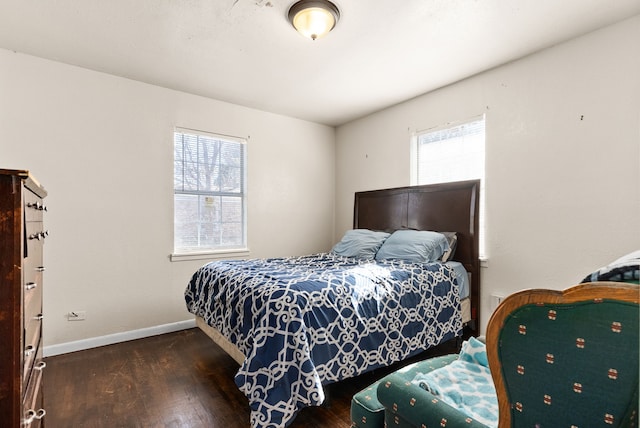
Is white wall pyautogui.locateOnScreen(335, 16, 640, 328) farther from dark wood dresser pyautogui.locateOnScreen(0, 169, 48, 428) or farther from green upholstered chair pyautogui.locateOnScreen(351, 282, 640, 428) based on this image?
dark wood dresser pyautogui.locateOnScreen(0, 169, 48, 428)

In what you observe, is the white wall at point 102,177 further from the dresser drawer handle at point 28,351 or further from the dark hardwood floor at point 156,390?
the dresser drawer handle at point 28,351

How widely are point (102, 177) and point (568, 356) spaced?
11.9ft

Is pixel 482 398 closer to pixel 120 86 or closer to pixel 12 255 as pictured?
pixel 12 255

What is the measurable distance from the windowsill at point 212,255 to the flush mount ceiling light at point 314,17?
2485 mm

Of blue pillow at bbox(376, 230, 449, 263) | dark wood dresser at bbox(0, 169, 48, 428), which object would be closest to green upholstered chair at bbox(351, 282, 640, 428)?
dark wood dresser at bbox(0, 169, 48, 428)

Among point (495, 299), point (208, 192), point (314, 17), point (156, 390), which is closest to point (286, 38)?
point (314, 17)

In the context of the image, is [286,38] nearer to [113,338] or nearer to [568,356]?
[568,356]

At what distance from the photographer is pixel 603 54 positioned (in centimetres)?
239

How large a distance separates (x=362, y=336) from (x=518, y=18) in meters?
2.41

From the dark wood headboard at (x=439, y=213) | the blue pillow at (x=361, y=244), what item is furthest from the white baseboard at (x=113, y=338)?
the dark wood headboard at (x=439, y=213)

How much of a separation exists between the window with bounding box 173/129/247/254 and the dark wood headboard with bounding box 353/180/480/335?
1637mm

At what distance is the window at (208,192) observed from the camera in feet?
11.8

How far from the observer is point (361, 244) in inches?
139

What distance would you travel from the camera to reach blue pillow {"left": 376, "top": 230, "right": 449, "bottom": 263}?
301 cm
